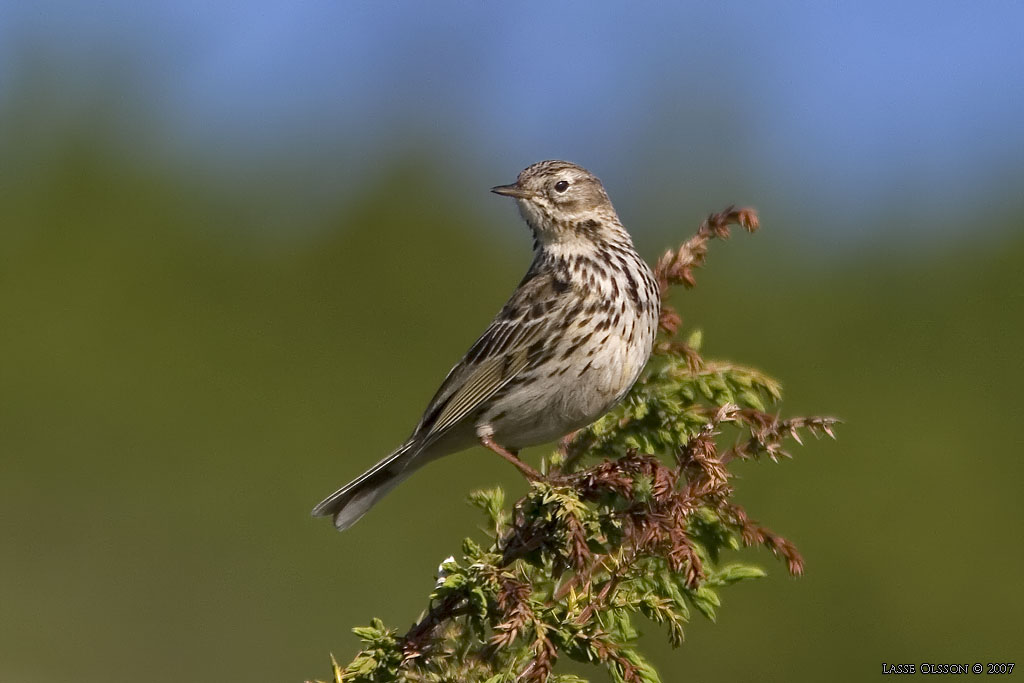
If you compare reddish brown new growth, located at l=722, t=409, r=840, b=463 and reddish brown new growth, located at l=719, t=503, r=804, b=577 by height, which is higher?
reddish brown new growth, located at l=722, t=409, r=840, b=463

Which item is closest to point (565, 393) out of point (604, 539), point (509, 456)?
point (509, 456)

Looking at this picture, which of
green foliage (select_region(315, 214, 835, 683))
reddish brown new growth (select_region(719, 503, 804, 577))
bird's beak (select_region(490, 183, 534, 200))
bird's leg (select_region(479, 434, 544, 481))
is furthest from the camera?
bird's beak (select_region(490, 183, 534, 200))

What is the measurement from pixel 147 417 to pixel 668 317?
509 centimetres

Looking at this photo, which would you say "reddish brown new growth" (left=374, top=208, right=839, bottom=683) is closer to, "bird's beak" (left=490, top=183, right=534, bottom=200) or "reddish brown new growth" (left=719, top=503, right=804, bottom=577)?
"reddish brown new growth" (left=719, top=503, right=804, bottom=577)

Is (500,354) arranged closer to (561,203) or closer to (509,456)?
(509,456)

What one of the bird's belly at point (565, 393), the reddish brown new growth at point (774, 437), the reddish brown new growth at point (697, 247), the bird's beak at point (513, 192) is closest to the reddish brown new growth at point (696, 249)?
the reddish brown new growth at point (697, 247)

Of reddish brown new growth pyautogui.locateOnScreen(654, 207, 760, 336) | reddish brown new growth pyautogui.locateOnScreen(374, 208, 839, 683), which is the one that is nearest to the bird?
reddish brown new growth pyautogui.locateOnScreen(654, 207, 760, 336)

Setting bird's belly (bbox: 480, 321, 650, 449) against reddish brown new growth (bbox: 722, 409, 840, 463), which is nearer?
reddish brown new growth (bbox: 722, 409, 840, 463)

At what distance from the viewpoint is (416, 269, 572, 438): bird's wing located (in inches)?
197

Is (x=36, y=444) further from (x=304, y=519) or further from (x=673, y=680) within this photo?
(x=673, y=680)

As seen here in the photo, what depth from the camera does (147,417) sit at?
8.98 m

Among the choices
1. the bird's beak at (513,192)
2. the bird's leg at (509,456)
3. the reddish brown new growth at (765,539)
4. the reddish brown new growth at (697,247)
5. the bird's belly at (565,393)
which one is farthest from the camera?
the bird's beak at (513,192)

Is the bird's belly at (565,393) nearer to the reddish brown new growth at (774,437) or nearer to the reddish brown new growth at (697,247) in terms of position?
the reddish brown new growth at (697,247)

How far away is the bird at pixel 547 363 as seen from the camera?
4758 millimetres
